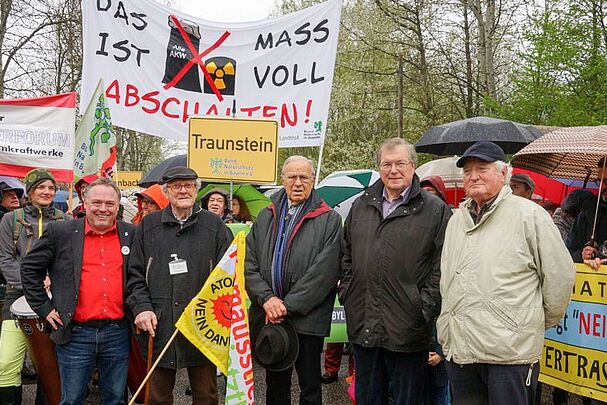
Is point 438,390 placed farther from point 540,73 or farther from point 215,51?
point 540,73

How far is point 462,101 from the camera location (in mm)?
22266

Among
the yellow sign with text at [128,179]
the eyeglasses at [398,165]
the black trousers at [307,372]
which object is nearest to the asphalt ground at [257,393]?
the black trousers at [307,372]

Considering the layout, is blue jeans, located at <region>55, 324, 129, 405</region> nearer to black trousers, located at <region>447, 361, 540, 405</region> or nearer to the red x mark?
black trousers, located at <region>447, 361, 540, 405</region>

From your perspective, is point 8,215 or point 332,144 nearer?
point 8,215

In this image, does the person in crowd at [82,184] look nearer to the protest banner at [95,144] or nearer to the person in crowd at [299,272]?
the protest banner at [95,144]

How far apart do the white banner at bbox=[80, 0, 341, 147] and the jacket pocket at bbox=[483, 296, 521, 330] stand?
4.43 m

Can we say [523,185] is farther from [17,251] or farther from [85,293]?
[17,251]

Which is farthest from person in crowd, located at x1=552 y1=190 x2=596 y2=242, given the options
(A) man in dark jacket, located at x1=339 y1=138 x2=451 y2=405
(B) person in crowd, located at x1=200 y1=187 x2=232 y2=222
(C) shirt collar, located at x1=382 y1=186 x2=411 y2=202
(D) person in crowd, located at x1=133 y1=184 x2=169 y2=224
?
(D) person in crowd, located at x1=133 y1=184 x2=169 y2=224

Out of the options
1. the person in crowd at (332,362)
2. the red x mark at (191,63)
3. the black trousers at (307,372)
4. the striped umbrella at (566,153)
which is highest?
the red x mark at (191,63)

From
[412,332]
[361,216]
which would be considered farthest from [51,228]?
[412,332]

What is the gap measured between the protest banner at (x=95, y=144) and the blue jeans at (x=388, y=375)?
330 cm

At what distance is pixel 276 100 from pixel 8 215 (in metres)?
3.49

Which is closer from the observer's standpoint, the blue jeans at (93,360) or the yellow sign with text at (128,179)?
the blue jeans at (93,360)

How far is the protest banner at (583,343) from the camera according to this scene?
416cm
